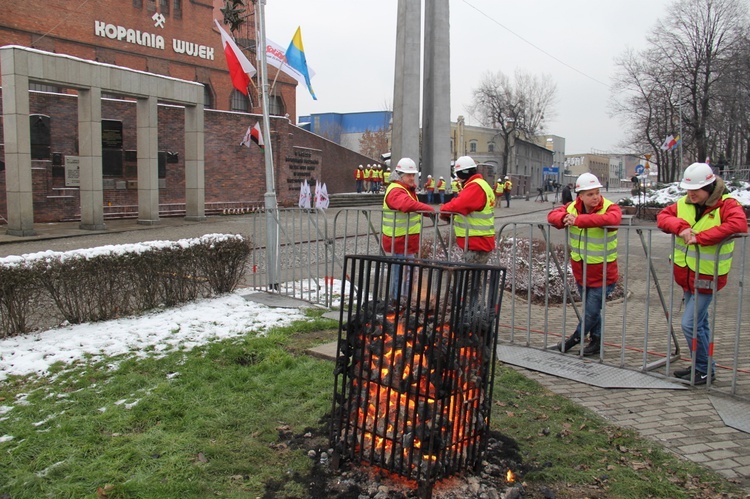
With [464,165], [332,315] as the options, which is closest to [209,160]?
[332,315]

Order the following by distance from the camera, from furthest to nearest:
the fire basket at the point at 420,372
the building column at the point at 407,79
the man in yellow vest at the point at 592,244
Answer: the building column at the point at 407,79 → the man in yellow vest at the point at 592,244 → the fire basket at the point at 420,372

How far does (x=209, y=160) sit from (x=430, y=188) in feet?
34.4

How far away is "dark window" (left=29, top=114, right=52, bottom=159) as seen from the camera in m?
21.3

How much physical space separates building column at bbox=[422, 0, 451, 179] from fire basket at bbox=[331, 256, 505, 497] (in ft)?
66.2

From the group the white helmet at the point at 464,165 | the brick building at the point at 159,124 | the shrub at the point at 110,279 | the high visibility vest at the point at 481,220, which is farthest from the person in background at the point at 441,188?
the high visibility vest at the point at 481,220

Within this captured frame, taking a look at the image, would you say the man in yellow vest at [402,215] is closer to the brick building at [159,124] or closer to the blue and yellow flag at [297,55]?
the blue and yellow flag at [297,55]

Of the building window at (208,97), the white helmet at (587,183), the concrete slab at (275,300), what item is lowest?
the concrete slab at (275,300)

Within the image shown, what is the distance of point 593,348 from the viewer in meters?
6.44

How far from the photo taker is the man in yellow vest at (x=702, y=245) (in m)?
5.08

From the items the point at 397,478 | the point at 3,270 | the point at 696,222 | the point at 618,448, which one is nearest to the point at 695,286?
the point at 696,222

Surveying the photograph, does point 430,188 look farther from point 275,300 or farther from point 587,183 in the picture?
point 587,183

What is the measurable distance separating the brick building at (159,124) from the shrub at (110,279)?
51.0ft

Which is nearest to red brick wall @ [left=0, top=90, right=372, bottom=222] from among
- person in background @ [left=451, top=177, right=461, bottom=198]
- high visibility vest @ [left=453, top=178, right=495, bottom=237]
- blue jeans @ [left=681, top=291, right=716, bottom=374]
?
person in background @ [left=451, top=177, right=461, bottom=198]

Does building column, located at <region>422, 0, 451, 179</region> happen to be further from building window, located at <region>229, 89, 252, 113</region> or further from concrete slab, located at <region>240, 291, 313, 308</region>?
building window, located at <region>229, 89, 252, 113</region>
